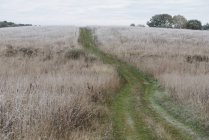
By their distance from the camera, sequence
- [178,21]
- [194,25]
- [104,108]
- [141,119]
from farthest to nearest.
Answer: [178,21]
[194,25]
[104,108]
[141,119]

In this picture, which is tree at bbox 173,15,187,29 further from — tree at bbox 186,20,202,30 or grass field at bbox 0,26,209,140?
grass field at bbox 0,26,209,140

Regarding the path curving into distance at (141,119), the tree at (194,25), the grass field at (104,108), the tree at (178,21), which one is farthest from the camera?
the tree at (178,21)

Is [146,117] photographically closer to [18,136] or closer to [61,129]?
[61,129]

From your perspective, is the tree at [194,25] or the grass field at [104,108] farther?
the tree at [194,25]

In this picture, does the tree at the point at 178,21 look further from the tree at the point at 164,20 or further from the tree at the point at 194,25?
the tree at the point at 194,25

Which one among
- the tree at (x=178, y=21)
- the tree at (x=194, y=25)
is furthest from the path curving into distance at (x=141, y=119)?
the tree at (x=178, y=21)

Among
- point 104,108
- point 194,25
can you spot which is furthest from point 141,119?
point 194,25

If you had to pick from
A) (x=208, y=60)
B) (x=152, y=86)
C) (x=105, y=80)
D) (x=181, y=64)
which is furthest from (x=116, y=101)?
(x=208, y=60)

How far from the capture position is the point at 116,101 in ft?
48.9

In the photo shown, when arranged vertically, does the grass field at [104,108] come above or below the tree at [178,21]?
below

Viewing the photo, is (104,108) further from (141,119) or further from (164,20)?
(164,20)

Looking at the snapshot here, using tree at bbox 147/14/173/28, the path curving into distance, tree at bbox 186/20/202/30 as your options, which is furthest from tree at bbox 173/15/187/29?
the path curving into distance

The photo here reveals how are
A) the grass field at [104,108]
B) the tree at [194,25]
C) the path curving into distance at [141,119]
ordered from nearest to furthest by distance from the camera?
the grass field at [104,108] < the path curving into distance at [141,119] < the tree at [194,25]

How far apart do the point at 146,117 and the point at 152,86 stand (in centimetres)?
677
